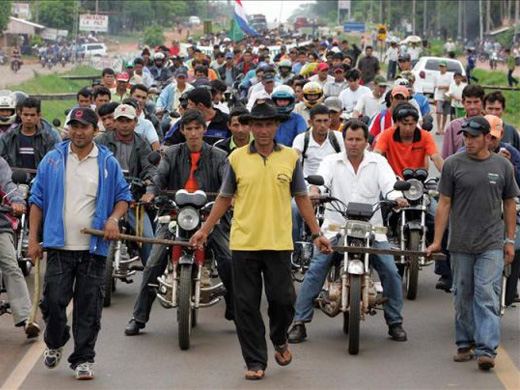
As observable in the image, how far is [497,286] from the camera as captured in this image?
988 cm

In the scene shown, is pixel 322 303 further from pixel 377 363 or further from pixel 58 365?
pixel 58 365

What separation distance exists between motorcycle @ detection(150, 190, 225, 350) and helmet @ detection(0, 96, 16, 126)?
3.82 metres

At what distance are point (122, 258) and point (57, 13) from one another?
9985 cm

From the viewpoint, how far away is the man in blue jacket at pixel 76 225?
9250 millimetres

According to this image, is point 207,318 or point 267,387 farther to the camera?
point 207,318

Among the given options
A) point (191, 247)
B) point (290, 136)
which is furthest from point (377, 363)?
point (290, 136)

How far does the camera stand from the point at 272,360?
1010 cm

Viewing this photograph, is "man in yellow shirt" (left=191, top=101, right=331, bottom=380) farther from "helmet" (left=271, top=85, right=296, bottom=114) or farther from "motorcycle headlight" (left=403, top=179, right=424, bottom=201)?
"helmet" (left=271, top=85, right=296, bottom=114)

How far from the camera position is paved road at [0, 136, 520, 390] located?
30.7ft

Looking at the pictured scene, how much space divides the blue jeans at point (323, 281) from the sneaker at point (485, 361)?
4.33 ft

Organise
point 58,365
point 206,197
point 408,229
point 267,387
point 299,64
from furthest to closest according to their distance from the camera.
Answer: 1. point 299,64
2. point 408,229
3. point 206,197
4. point 58,365
5. point 267,387

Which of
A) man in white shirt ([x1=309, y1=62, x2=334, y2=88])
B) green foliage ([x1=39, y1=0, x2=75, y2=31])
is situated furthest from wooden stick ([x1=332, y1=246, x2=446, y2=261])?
green foliage ([x1=39, y1=0, x2=75, y2=31])

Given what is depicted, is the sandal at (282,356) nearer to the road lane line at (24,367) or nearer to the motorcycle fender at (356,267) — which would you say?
the motorcycle fender at (356,267)

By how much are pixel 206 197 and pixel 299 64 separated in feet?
72.4
